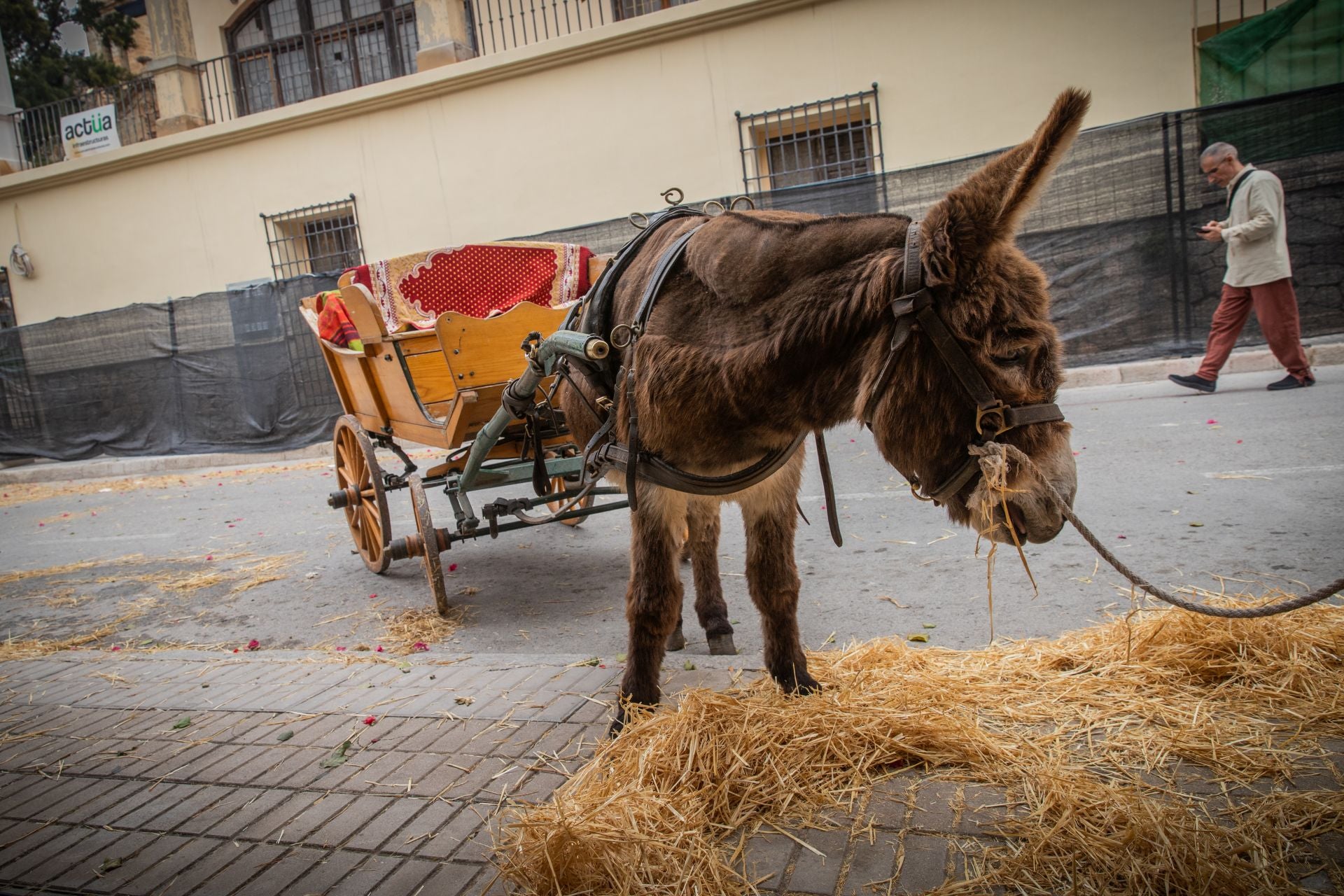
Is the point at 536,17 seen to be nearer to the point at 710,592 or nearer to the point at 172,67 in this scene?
the point at 172,67

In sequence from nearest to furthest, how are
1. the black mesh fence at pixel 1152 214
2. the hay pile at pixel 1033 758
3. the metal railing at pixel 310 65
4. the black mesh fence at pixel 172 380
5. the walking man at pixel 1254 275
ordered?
the hay pile at pixel 1033 758 → the walking man at pixel 1254 275 → the black mesh fence at pixel 1152 214 → the black mesh fence at pixel 172 380 → the metal railing at pixel 310 65

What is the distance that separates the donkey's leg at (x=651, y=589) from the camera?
2645 millimetres

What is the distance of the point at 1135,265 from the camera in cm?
916

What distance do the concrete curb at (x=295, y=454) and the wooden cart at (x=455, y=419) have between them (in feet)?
20.0

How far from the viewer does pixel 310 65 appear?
53.5 feet

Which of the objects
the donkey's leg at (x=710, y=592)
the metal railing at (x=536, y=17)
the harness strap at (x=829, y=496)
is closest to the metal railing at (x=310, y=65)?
the metal railing at (x=536, y=17)

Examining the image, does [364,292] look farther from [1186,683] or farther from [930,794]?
[1186,683]

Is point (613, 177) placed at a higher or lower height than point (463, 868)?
higher

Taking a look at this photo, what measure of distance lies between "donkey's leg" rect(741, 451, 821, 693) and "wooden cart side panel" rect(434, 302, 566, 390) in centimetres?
177

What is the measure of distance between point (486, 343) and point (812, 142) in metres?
9.60

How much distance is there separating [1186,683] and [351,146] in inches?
580

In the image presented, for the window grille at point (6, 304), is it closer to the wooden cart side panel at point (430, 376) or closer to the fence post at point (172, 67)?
the fence post at point (172, 67)

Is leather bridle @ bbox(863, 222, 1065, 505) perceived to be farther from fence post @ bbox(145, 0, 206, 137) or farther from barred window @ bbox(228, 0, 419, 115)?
fence post @ bbox(145, 0, 206, 137)

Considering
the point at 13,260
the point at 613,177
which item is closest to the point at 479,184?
the point at 613,177
